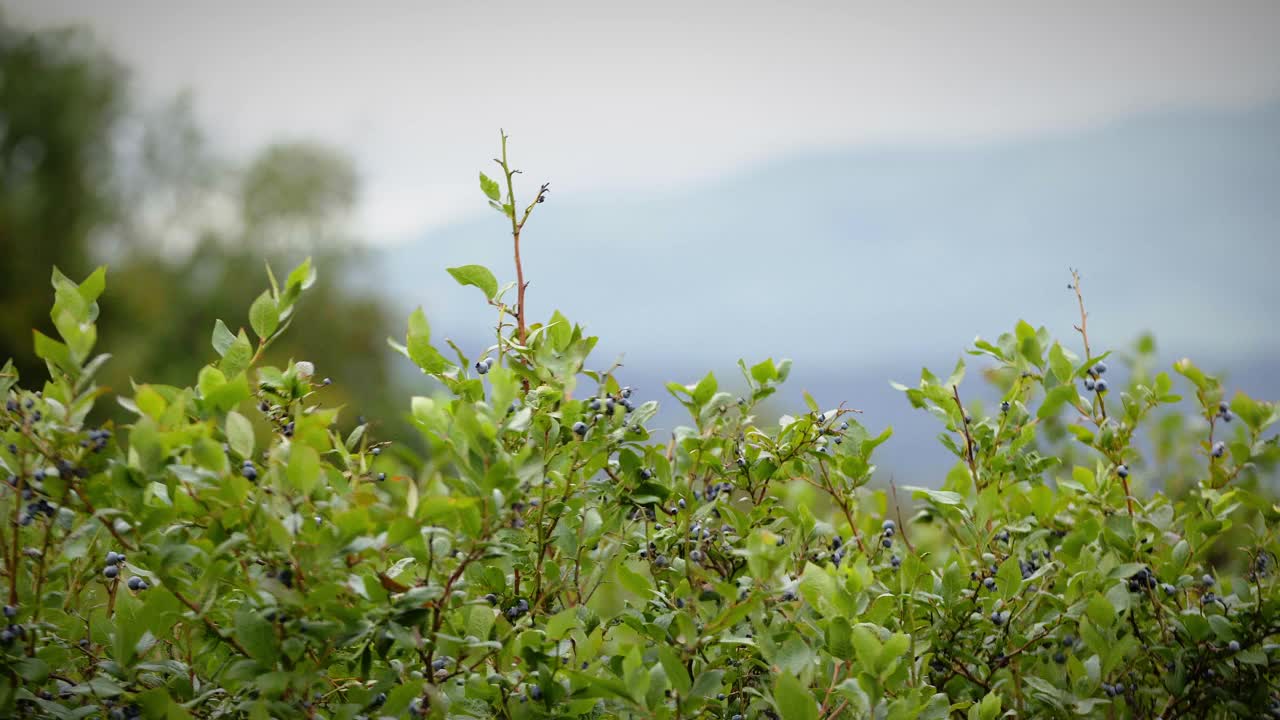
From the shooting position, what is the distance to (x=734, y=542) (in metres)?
1.28

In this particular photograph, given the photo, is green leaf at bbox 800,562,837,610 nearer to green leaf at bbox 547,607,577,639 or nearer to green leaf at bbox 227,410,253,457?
green leaf at bbox 547,607,577,639

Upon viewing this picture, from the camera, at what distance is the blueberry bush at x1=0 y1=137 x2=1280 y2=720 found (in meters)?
0.96

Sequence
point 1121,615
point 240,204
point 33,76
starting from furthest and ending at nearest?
point 240,204
point 33,76
point 1121,615

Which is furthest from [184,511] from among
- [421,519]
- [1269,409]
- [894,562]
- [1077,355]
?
[1269,409]

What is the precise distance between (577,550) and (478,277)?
0.38 meters

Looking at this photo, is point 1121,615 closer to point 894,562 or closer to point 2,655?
point 894,562

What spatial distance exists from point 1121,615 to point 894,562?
0.32 m

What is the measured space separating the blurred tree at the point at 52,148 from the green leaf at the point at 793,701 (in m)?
19.8

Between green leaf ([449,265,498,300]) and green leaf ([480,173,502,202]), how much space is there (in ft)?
0.41

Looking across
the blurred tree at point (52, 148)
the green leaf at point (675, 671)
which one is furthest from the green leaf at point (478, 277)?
the blurred tree at point (52, 148)

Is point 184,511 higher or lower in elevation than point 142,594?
higher

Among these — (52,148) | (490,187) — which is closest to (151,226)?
(52,148)

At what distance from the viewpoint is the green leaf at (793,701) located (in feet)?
3.22

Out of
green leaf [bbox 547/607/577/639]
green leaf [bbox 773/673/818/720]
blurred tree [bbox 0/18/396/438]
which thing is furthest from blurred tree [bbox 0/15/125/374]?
green leaf [bbox 773/673/818/720]
